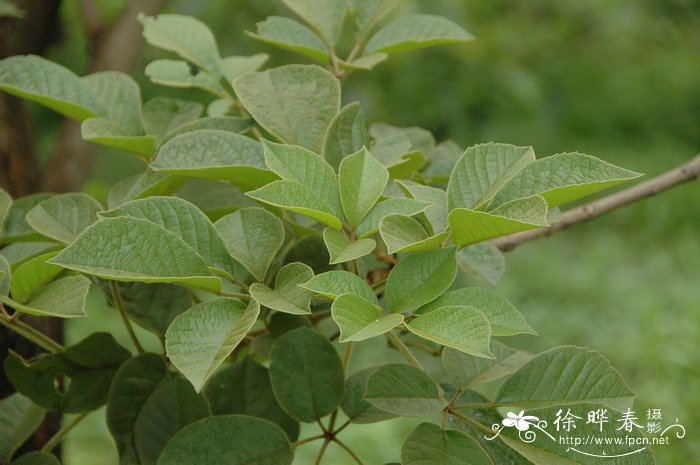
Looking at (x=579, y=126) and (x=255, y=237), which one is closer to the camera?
(x=255, y=237)

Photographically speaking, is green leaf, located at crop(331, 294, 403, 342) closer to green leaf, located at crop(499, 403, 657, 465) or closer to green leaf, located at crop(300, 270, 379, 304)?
green leaf, located at crop(300, 270, 379, 304)

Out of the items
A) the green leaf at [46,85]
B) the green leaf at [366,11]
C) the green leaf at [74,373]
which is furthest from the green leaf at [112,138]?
the green leaf at [366,11]

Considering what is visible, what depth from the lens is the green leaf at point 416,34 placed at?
0.65 m

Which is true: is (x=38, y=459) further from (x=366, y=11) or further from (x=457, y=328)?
(x=366, y=11)

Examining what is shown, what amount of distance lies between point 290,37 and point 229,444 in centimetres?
33

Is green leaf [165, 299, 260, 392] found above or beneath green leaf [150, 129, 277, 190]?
beneath

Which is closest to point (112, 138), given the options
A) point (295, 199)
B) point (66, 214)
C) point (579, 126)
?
point (66, 214)

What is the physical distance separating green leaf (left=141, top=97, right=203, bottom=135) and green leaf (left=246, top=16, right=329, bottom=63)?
81mm

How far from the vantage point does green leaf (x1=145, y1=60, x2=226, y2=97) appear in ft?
2.10

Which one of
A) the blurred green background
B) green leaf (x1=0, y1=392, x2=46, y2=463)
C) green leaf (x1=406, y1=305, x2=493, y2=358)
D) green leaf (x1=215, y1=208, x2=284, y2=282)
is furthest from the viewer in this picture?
the blurred green background

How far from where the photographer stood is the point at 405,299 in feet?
1.50

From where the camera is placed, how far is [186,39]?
26.5 inches

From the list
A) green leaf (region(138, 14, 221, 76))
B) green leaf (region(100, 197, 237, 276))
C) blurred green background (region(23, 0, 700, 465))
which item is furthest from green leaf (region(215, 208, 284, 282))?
blurred green background (region(23, 0, 700, 465))

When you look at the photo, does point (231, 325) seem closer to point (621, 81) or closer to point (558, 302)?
point (558, 302)
